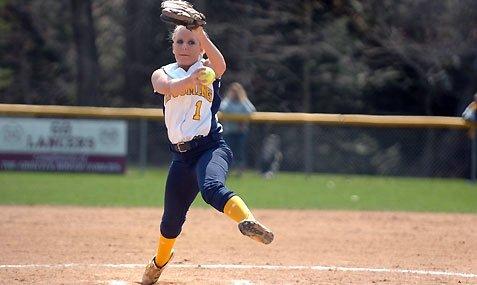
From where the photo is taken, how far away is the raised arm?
6.62 metres

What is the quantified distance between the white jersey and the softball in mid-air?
11.1 inches

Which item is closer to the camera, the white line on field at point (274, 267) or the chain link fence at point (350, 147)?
the white line on field at point (274, 267)

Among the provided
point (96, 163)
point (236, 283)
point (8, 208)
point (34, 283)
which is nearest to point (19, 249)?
point (34, 283)

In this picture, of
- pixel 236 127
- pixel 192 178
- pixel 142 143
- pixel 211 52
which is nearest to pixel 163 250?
pixel 192 178

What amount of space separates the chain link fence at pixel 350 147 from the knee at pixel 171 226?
13298mm

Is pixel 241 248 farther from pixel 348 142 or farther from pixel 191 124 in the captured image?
pixel 348 142

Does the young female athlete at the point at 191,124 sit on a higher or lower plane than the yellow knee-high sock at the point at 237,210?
higher

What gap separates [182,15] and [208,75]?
0.46 meters

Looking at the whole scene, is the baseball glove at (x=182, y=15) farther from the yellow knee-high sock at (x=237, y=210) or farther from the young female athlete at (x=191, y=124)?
the yellow knee-high sock at (x=237, y=210)

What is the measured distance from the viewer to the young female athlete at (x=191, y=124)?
649cm

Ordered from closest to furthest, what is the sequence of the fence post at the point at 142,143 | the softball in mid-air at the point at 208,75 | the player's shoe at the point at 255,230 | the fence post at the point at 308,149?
the player's shoe at the point at 255,230 < the softball in mid-air at the point at 208,75 < the fence post at the point at 142,143 < the fence post at the point at 308,149

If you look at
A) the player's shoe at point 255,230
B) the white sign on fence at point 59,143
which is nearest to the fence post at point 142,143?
the white sign on fence at point 59,143

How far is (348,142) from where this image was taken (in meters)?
21.2

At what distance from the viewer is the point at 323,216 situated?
13.1 metres
